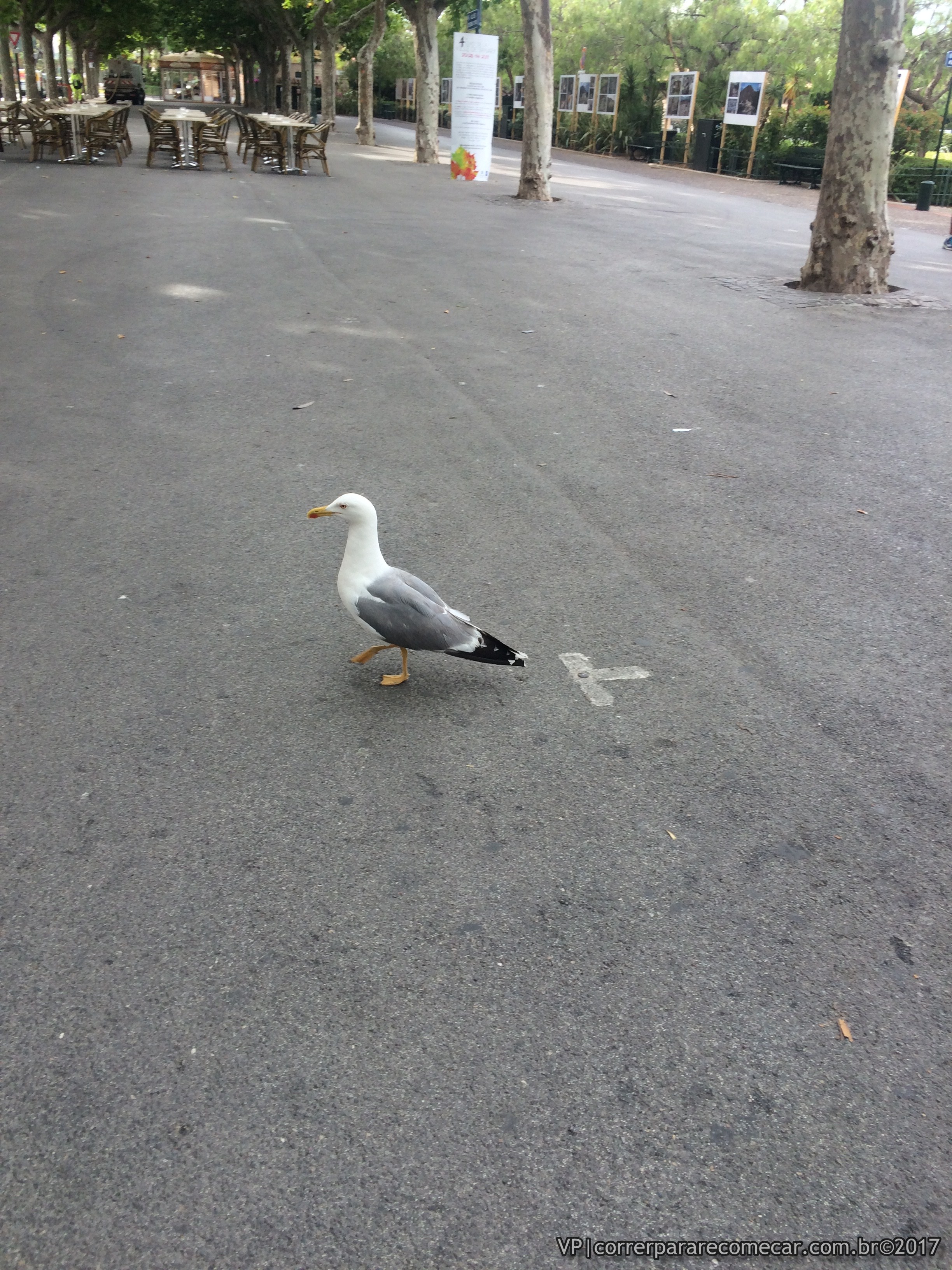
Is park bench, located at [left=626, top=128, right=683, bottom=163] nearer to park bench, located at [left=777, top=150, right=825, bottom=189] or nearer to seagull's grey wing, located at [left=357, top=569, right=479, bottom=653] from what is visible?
park bench, located at [left=777, top=150, right=825, bottom=189]

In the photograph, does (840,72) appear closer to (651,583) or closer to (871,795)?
(651,583)

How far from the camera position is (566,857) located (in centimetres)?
306

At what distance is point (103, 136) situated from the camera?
2270 centimetres

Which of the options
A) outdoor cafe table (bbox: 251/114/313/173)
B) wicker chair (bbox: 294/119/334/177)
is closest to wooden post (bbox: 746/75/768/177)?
wicker chair (bbox: 294/119/334/177)

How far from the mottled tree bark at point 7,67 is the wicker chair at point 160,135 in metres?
11.7

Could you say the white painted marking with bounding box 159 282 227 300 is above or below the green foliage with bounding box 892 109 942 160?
below

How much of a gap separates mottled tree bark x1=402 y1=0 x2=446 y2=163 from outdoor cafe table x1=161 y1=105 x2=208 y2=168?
5599 millimetres

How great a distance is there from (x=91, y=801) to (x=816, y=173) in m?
33.5

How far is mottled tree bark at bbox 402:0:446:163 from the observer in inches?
1033

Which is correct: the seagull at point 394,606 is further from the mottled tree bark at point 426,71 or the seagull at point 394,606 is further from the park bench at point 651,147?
the park bench at point 651,147

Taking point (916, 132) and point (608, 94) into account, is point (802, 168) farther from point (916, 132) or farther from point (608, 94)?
point (608, 94)

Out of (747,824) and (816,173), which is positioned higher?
(816,173)

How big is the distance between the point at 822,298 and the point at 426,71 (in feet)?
62.0

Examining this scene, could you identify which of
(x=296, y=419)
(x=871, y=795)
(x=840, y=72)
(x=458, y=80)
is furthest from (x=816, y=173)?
(x=871, y=795)
